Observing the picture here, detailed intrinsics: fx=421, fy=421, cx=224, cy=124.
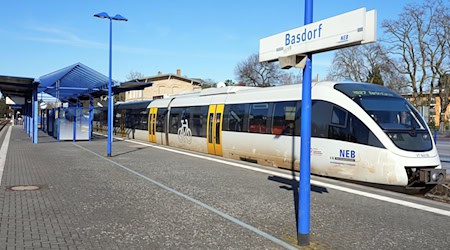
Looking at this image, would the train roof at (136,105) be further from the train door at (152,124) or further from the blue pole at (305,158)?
the blue pole at (305,158)

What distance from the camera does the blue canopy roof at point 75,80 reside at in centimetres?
2216

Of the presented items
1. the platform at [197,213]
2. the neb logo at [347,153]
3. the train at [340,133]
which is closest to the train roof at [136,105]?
the train at [340,133]

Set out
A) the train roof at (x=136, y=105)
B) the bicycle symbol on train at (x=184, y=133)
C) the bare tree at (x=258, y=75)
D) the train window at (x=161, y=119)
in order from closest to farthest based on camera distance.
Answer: the bicycle symbol on train at (x=184, y=133), the train window at (x=161, y=119), the train roof at (x=136, y=105), the bare tree at (x=258, y=75)

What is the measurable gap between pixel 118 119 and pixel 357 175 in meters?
26.2

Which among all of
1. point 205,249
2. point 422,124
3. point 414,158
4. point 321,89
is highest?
point 321,89

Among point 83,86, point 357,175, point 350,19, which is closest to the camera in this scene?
point 350,19

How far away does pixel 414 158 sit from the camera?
31.5 ft

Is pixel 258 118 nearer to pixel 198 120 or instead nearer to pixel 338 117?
pixel 338 117

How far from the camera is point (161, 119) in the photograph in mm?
23641

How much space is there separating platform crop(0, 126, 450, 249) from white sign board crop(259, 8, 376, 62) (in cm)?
259

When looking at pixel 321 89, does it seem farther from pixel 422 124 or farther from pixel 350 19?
pixel 350 19

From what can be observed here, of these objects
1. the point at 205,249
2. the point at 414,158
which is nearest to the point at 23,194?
the point at 205,249

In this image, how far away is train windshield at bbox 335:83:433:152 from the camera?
32.4 ft

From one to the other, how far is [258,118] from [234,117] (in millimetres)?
1739
